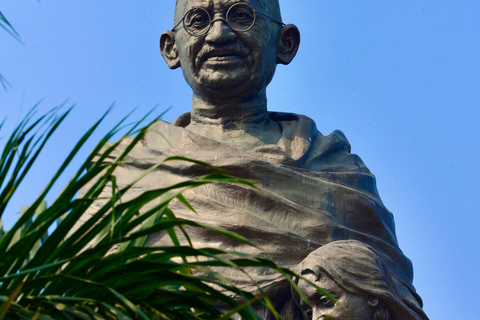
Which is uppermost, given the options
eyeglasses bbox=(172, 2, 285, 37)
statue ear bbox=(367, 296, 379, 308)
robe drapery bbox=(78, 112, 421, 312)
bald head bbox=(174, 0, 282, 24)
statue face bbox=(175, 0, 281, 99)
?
bald head bbox=(174, 0, 282, 24)

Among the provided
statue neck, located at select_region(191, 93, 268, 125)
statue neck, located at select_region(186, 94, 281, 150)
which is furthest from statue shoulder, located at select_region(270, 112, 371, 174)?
statue neck, located at select_region(191, 93, 268, 125)

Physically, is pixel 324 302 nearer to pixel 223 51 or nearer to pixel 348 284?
pixel 348 284

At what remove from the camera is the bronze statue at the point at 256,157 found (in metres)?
8.80

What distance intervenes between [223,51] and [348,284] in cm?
301

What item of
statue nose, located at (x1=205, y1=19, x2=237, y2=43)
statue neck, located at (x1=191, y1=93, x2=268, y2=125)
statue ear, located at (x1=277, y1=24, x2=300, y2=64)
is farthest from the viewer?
statue ear, located at (x1=277, y1=24, x2=300, y2=64)

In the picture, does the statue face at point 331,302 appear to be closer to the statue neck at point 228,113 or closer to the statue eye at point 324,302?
the statue eye at point 324,302

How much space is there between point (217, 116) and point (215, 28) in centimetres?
83

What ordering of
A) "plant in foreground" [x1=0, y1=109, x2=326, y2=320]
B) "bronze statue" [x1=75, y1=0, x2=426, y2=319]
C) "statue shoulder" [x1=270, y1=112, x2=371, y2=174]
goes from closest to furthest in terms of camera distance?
"plant in foreground" [x1=0, y1=109, x2=326, y2=320] < "bronze statue" [x1=75, y1=0, x2=426, y2=319] < "statue shoulder" [x1=270, y1=112, x2=371, y2=174]

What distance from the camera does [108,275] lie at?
516 cm

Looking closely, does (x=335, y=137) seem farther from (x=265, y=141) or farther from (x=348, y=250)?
(x=348, y=250)

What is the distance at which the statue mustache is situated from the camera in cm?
1012

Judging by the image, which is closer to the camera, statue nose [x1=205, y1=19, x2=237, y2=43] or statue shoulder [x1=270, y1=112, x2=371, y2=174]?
statue shoulder [x1=270, y1=112, x2=371, y2=174]

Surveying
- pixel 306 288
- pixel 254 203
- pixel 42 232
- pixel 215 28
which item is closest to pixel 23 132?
pixel 42 232

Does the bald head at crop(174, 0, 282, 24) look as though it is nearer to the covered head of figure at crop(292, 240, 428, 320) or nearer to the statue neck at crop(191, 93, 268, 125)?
the statue neck at crop(191, 93, 268, 125)
